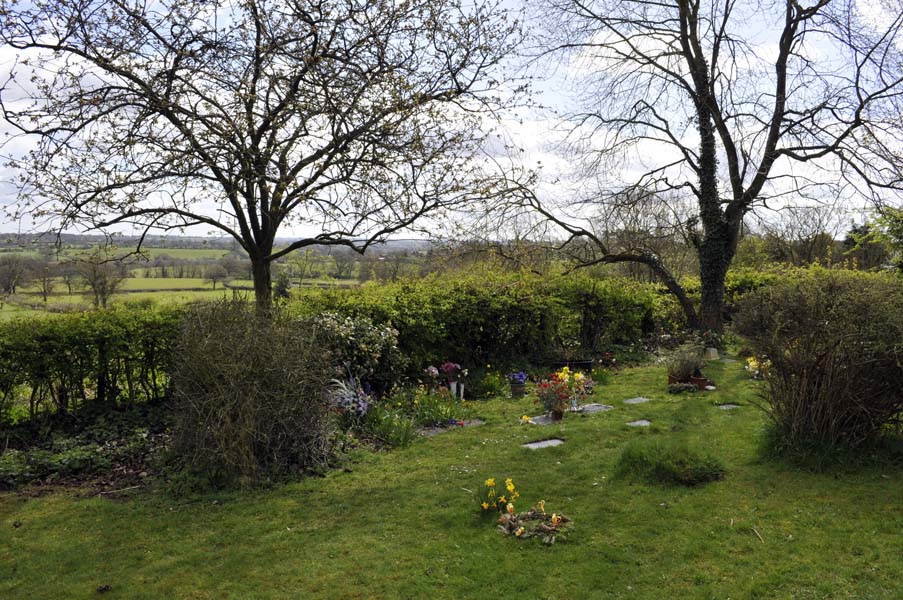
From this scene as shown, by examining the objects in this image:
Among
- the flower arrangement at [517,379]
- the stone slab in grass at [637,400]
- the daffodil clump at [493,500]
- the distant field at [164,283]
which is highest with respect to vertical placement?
the distant field at [164,283]

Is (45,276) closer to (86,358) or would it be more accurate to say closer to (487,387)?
(86,358)

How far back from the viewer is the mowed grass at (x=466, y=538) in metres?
3.18

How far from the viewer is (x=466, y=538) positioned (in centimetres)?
372

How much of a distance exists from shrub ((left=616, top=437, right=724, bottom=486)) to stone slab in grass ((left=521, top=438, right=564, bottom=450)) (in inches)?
37.2

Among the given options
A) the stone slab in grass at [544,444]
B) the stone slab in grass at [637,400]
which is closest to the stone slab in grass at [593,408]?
the stone slab in grass at [637,400]

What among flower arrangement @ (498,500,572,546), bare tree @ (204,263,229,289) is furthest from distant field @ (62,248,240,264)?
flower arrangement @ (498,500,572,546)

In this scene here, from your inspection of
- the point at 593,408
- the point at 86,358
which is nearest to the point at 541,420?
the point at 593,408

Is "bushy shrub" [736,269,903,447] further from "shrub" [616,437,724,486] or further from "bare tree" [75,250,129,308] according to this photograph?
"bare tree" [75,250,129,308]

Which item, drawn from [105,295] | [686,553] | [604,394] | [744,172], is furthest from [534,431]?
[744,172]

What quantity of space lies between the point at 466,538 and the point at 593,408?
385cm

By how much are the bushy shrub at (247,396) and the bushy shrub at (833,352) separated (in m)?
3.62

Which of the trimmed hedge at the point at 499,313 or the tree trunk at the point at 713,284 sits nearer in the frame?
the trimmed hedge at the point at 499,313

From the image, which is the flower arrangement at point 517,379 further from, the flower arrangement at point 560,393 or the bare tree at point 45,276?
the bare tree at point 45,276

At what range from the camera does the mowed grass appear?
3.18m
